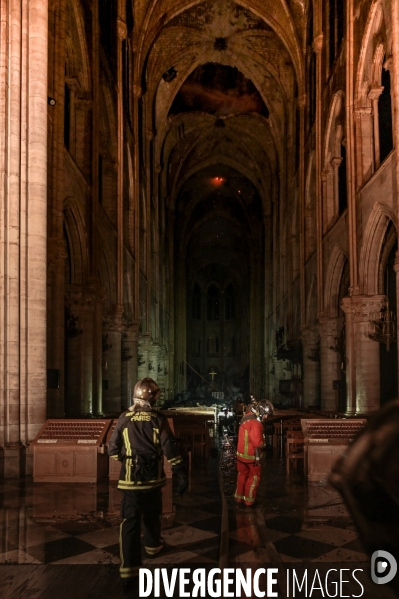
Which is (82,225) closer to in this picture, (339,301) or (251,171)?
(339,301)

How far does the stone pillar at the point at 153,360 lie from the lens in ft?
103

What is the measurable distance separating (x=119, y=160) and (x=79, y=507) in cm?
1555

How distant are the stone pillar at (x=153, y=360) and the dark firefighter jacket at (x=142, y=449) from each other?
83.0 ft

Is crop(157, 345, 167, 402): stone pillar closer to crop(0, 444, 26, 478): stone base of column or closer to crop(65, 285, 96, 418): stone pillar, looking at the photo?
crop(65, 285, 96, 418): stone pillar

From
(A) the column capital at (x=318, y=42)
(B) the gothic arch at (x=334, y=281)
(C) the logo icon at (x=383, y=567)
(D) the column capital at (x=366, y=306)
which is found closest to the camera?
(C) the logo icon at (x=383, y=567)

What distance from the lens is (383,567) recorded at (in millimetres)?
2578

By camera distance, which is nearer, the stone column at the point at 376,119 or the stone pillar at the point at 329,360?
the stone column at the point at 376,119

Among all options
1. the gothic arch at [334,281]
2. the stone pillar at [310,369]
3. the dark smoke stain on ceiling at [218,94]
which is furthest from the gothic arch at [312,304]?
the dark smoke stain on ceiling at [218,94]

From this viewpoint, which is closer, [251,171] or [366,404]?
[366,404]

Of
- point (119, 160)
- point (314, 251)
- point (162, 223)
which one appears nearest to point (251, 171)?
point (162, 223)

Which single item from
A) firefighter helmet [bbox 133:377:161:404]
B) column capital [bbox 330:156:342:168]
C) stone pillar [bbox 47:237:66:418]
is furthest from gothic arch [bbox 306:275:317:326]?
firefighter helmet [bbox 133:377:161:404]

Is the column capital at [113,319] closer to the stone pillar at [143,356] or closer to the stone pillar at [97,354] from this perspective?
the stone pillar at [97,354]

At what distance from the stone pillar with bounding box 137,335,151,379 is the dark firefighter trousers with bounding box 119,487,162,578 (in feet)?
74.6

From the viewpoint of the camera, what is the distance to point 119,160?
21.2 metres
